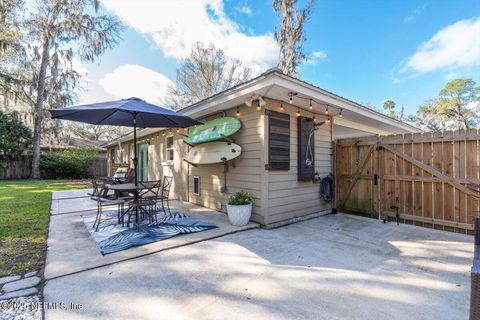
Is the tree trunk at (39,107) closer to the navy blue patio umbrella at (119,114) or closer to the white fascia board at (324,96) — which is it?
the navy blue patio umbrella at (119,114)

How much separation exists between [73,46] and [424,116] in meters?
28.6

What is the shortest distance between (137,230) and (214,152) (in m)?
2.07

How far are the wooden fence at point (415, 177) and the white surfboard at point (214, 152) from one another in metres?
2.68

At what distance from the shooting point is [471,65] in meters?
14.8

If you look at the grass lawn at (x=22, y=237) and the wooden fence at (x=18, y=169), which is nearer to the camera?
the grass lawn at (x=22, y=237)

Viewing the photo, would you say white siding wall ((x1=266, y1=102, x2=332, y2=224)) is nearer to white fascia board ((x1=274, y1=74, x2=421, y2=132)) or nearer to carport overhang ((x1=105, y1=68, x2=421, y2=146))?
carport overhang ((x1=105, y1=68, x2=421, y2=146))

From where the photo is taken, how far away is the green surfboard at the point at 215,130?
4590 millimetres

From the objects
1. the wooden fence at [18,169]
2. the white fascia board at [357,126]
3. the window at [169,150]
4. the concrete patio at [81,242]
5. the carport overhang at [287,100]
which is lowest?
the concrete patio at [81,242]

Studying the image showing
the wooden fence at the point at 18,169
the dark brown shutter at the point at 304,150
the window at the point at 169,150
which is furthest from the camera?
the wooden fence at the point at 18,169

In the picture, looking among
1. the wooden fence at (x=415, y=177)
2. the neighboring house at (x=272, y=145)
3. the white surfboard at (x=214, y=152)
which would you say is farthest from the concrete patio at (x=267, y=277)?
the white surfboard at (x=214, y=152)

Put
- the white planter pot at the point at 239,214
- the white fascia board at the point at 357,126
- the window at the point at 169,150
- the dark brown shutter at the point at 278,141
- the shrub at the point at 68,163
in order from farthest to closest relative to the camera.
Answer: the shrub at the point at 68,163 → the window at the point at 169,150 → the white fascia board at the point at 357,126 → the dark brown shutter at the point at 278,141 → the white planter pot at the point at 239,214

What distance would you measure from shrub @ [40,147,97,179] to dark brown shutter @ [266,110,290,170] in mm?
15516

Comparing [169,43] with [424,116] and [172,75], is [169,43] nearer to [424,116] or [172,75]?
[172,75]

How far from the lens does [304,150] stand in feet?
16.0
